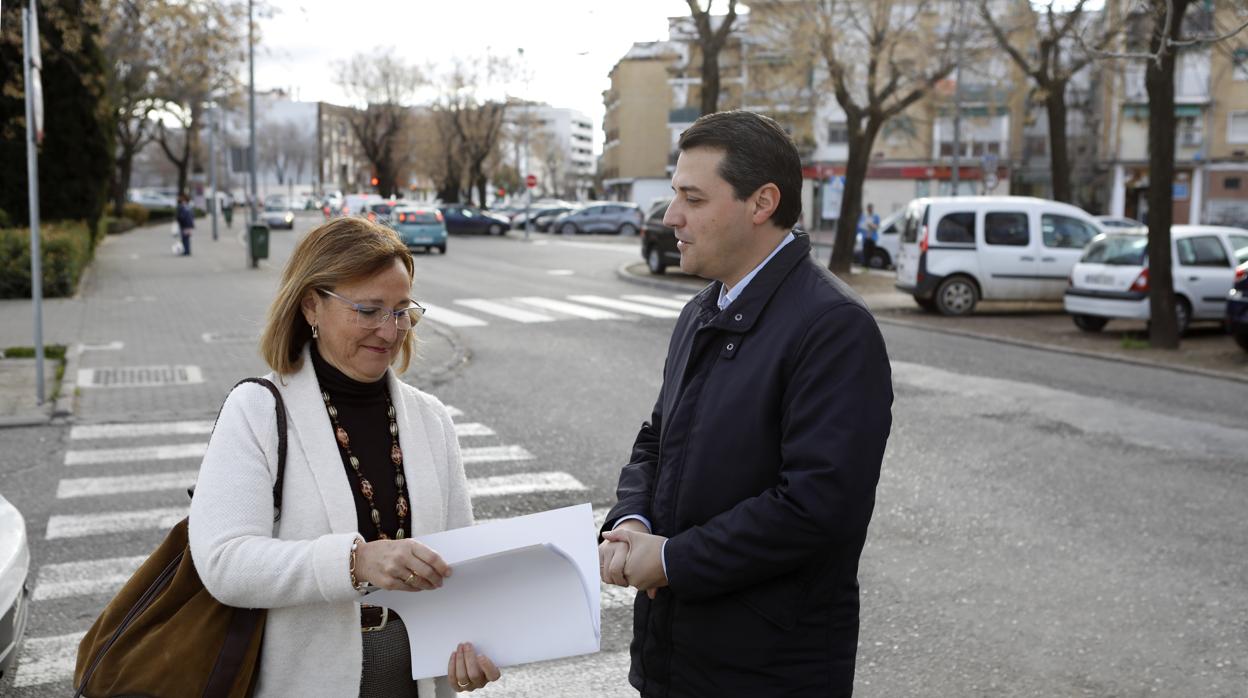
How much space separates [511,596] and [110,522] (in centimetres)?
519

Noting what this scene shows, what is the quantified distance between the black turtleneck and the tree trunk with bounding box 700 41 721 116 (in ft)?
83.3

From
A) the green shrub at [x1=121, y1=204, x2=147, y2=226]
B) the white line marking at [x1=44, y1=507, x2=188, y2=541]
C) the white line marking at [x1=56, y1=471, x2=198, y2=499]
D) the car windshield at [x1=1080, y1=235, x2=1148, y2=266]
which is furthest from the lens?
the green shrub at [x1=121, y1=204, x2=147, y2=226]

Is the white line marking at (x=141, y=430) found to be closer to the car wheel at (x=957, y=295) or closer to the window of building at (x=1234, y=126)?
the car wheel at (x=957, y=295)

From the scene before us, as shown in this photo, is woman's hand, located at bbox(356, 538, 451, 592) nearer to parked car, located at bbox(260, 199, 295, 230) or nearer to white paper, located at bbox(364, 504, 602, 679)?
white paper, located at bbox(364, 504, 602, 679)

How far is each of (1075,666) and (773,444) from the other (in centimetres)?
300

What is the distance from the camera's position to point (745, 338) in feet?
7.86

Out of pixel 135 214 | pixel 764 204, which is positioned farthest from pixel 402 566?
pixel 135 214

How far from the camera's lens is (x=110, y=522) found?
675 cm

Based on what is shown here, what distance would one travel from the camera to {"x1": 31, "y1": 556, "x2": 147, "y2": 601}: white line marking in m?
5.55

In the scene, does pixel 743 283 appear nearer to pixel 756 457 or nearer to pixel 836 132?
pixel 756 457

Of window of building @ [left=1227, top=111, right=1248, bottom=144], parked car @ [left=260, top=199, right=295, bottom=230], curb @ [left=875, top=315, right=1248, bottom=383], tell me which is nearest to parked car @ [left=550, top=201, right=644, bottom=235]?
parked car @ [left=260, top=199, right=295, bottom=230]

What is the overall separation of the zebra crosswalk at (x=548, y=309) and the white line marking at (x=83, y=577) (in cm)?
1107

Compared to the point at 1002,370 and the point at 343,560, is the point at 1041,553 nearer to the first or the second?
the point at 343,560

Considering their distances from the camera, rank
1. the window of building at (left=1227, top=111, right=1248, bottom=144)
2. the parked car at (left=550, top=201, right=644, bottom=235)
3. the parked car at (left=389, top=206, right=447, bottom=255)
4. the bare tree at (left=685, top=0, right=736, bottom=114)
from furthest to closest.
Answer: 1. the window of building at (left=1227, top=111, right=1248, bottom=144)
2. the parked car at (left=550, top=201, right=644, bottom=235)
3. the parked car at (left=389, top=206, right=447, bottom=255)
4. the bare tree at (left=685, top=0, right=736, bottom=114)
